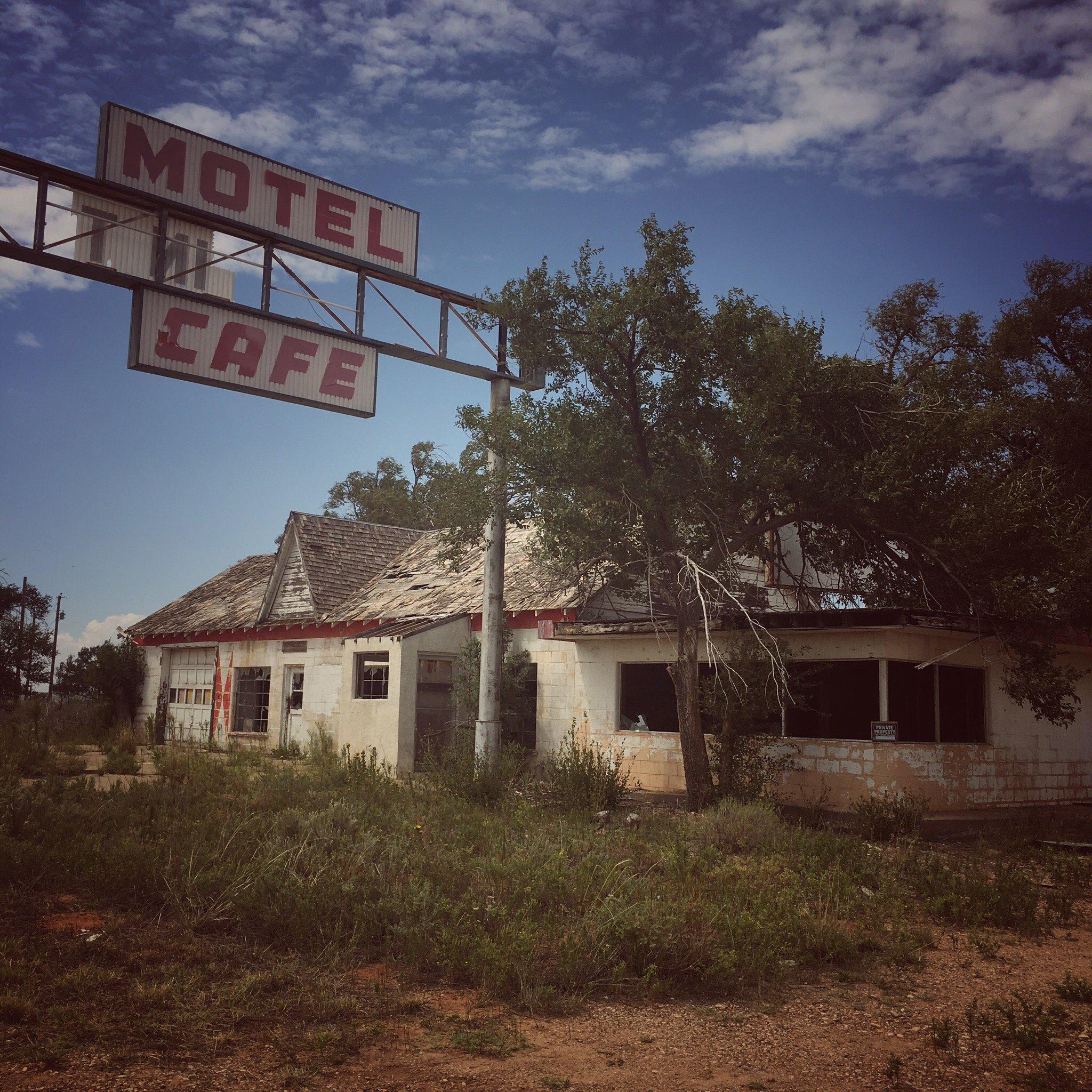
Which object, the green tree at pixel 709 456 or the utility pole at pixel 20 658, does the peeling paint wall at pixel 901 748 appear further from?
the utility pole at pixel 20 658

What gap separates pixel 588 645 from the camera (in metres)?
19.0

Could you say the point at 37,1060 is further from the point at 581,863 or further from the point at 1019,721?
the point at 1019,721

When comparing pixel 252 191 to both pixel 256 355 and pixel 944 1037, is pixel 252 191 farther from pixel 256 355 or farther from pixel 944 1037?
pixel 944 1037

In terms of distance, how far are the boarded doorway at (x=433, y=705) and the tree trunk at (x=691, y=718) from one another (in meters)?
6.92

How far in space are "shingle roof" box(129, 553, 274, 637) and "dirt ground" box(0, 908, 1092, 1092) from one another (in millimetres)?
22318

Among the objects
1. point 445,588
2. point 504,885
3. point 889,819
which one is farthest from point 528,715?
point 504,885

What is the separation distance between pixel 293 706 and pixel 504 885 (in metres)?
17.8

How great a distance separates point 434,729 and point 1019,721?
35.9 ft

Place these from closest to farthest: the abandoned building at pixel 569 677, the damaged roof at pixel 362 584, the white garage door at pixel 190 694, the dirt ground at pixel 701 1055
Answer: the dirt ground at pixel 701 1055 < the abandoned building at pixel 569 677 < the damaged roof at pixel 362 584 < the white garage door at pixel 190 694

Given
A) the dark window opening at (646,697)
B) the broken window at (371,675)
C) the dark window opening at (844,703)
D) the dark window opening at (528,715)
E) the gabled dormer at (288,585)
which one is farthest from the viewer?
the gabled dormer at (288,585)

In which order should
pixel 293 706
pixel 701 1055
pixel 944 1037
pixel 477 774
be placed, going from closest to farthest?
pixel 701 1055 → pixel 944 1037 → pixel 477 774 → pixel 293 706

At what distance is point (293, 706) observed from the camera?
24.6 m

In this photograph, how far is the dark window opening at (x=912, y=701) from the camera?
16.3m

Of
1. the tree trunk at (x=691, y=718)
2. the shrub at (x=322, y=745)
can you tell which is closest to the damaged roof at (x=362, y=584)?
the shrub at (x=322, y=745)
